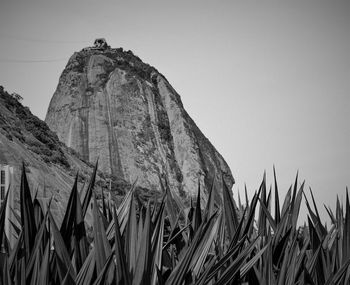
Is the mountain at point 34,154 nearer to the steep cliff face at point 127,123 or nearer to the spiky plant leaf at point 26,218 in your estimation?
the spiky plant leaf at point 26,218

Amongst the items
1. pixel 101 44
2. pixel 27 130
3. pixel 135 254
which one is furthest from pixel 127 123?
pixel 135 254

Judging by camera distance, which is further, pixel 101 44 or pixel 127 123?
pixel 101 44

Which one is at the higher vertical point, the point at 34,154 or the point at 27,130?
the point at 27,130

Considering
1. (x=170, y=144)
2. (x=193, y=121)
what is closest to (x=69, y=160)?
(x=170, y=144)

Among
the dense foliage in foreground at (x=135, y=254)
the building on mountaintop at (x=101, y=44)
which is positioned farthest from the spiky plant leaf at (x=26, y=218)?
the building on mountaintop at (x=101, y=44)

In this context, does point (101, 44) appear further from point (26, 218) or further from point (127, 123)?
point (26, 218)

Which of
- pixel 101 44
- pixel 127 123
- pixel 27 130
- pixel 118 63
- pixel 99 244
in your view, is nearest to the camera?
pixel 99 244
